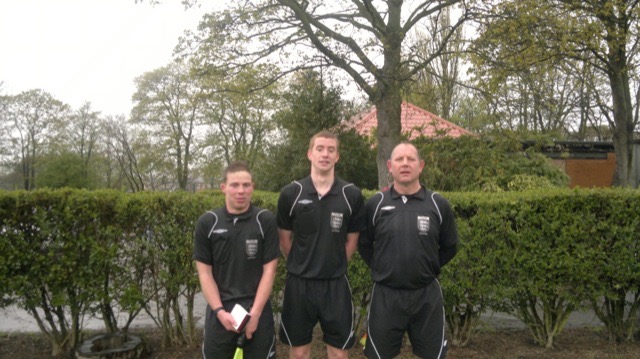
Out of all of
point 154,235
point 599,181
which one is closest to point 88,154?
point 599,181

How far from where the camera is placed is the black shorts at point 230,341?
3213 millimetres

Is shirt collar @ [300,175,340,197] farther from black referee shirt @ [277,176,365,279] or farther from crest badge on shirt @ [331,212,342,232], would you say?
crest badge on shirt @ [331,212,342,232]

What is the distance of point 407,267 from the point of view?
10.9 feet

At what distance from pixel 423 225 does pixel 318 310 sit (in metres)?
0.97

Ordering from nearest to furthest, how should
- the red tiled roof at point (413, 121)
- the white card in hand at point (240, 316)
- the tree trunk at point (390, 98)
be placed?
the white card in hand at point (240, 316)
the tree trunk at point (390, 98)
the red tiled roof at point (413, 121)

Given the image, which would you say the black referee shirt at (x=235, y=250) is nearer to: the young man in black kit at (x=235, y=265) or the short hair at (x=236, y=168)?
the young man in black kit at (x=235, y=265)

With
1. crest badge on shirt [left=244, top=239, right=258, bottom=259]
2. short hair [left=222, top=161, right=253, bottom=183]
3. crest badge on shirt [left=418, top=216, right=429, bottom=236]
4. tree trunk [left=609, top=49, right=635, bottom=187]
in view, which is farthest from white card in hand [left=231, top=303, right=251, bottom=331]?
tree trunk [left=609, top=49, right=635, bottom=187]

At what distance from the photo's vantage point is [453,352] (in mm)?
5090

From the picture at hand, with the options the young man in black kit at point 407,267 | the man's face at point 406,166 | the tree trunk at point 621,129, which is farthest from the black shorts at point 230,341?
the tree trunk at point 621,129

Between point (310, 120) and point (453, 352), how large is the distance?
9097 mm

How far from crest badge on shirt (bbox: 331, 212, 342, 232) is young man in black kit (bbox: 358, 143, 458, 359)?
10.8 inches

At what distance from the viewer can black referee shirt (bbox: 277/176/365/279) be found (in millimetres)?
3402

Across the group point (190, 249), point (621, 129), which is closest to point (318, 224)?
point (190, 249)

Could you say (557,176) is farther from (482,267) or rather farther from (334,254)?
(334,254)
